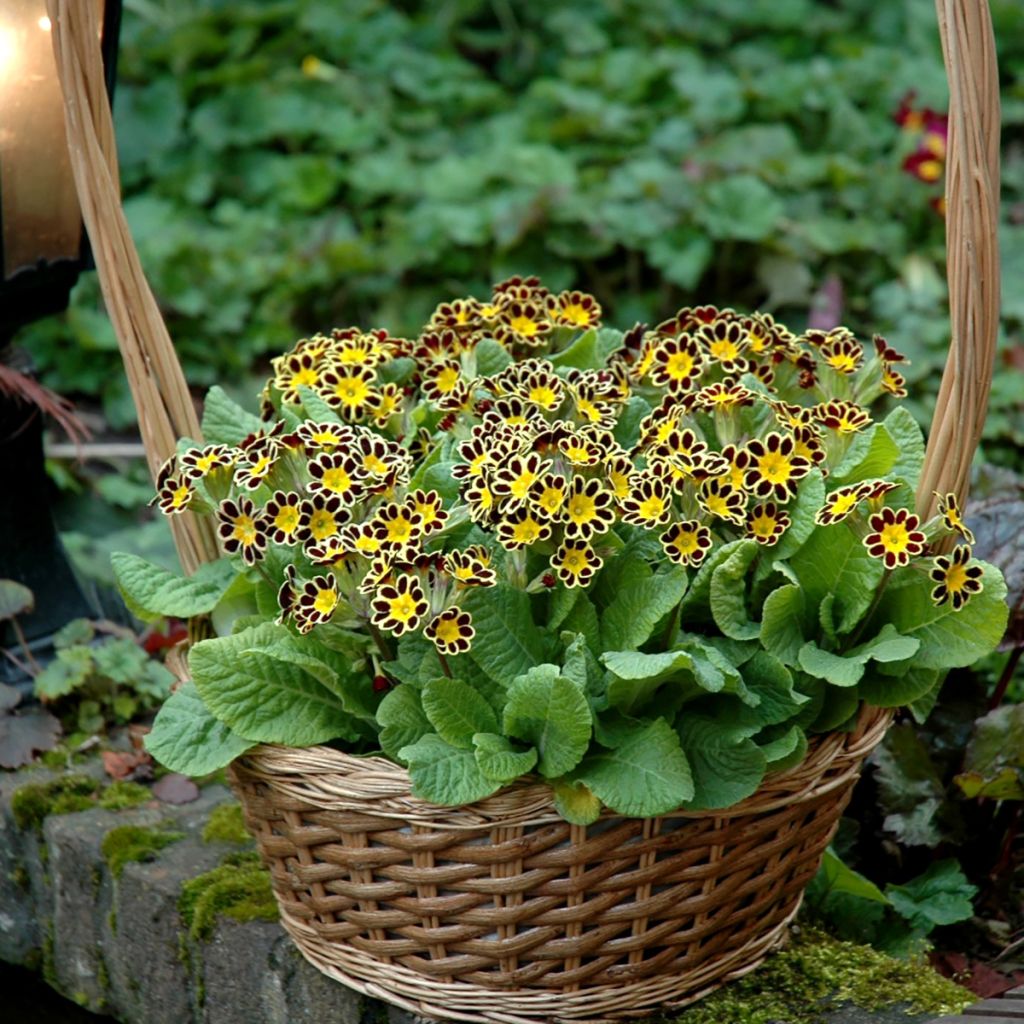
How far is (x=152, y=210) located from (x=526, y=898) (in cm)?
288

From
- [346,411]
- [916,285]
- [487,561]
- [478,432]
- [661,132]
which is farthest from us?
[661,132]

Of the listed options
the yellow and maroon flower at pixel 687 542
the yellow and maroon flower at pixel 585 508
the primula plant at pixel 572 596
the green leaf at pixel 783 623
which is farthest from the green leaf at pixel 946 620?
the yellow and maroon flower at pixel 585 508

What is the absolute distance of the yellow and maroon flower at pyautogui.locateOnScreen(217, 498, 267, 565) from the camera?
4.39ft

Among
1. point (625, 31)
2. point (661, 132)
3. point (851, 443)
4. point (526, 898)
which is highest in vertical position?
point (625, 31)

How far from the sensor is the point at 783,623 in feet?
4.43

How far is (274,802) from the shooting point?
1.39 m

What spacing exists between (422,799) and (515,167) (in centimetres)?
273

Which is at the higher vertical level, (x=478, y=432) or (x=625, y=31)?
(x=625, y=31)

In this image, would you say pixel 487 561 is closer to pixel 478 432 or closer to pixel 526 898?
pixel 478 432

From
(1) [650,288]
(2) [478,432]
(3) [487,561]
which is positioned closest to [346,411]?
(2) [478,432]

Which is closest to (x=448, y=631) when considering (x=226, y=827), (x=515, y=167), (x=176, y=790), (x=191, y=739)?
(x=191, y=739)

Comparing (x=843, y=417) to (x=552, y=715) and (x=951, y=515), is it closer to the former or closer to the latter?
(x=951, y=515)

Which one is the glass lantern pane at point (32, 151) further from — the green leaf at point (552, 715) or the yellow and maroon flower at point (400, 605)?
the green leaf at point (552, 715)

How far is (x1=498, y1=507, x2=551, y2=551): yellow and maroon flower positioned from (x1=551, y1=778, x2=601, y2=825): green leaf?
0.22 metres
